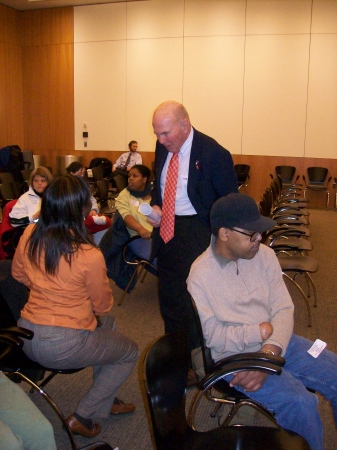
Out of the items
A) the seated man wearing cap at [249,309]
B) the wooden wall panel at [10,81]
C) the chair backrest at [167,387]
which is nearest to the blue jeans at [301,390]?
the seated man wearing cap at [249,309]

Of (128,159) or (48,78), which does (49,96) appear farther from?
(128,159)

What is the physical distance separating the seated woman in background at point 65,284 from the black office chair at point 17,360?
0.08m

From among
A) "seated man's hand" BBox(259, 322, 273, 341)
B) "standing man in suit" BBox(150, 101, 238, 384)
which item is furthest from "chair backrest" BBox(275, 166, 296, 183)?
"seated man's hand" BBox(259, 322, 273, 341)

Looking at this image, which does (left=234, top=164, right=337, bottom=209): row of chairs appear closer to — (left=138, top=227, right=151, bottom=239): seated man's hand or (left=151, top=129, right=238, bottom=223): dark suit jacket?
(left=138, top=227, right=151, bottom=239): seated man's hand

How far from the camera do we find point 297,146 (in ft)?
34.1

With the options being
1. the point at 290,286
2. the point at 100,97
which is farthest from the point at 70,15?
the point at 290,286

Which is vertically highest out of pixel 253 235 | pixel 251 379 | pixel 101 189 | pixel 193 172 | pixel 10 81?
pixel 10 81

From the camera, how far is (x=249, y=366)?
5.56 ft

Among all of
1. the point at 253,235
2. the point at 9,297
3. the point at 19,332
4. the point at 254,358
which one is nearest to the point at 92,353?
the point at 19,332

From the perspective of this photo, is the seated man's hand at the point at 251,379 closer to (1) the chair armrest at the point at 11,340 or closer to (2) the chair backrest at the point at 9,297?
(1) the chair armrest at the point at 11,340

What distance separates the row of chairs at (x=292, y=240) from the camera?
382 centimetres

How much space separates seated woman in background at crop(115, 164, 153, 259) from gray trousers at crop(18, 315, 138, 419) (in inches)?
66.0

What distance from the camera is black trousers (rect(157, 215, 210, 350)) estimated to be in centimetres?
270

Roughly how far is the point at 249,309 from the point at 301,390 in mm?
382
